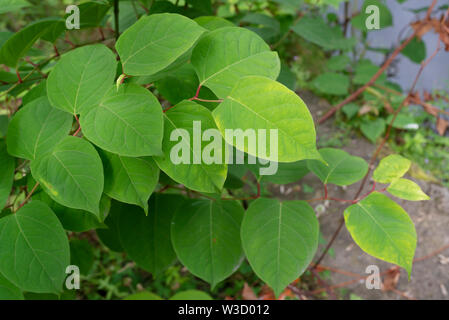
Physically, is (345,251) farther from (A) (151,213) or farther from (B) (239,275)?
(A) (151,213)

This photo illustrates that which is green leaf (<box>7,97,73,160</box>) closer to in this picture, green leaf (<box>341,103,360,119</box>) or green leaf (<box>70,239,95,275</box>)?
green leaf (<box>70,239,95,275</box>)

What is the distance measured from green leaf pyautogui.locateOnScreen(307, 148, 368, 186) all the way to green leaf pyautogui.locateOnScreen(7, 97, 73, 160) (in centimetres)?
45

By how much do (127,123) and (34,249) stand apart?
0.23 metres

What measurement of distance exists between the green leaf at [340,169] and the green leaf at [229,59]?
262 mm

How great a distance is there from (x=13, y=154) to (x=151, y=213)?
0.27 meters

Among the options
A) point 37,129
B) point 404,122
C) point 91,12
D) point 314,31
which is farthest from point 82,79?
point 404,122

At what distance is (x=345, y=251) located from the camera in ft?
4.93

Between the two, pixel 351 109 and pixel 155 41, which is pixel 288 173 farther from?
pixel 351 109

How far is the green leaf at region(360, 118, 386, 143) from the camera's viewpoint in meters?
1.98

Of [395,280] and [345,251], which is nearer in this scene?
[395,280]

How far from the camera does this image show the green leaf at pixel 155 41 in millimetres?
509

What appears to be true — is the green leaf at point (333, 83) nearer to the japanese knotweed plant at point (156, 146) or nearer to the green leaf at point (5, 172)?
the japanese knotweed plant at point (156, 146)

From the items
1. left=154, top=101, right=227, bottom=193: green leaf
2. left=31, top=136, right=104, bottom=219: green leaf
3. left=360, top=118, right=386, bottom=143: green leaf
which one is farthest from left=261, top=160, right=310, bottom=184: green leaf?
left=360, top=118, right=386, bottom=143: green leaf
